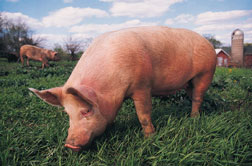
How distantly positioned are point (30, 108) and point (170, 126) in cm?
258

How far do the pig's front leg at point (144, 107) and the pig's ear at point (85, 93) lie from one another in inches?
22.4

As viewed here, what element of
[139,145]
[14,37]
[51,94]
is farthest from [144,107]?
[14,37]

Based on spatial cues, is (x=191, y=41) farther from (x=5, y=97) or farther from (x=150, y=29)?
(x=5, y=97)

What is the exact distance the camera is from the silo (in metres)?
24.3

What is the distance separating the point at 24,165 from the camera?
1.90m

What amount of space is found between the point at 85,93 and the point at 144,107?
2.69ft

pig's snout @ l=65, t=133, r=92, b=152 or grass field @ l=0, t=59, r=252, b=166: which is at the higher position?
pig's snout @ l=65, t=133, r=92, b=152

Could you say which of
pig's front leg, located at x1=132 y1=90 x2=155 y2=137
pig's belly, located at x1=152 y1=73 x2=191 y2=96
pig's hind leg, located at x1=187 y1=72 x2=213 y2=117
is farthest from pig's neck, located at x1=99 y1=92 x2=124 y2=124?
pig's hind leg, located at x1=187 y1=72 x2=213 y2=117

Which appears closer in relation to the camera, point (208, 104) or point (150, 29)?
point (150, 29)

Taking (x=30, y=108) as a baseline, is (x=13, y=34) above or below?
above

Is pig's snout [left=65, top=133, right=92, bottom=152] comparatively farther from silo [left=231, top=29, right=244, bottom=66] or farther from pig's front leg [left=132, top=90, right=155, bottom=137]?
silo [left=231, top=29, right=244, bottom=66]

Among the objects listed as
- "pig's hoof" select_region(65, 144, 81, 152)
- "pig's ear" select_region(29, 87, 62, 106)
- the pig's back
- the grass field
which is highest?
the pig's back

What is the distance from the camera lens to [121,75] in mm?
1941

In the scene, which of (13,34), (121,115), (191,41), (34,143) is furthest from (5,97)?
(13,34)
